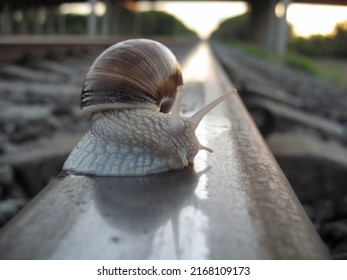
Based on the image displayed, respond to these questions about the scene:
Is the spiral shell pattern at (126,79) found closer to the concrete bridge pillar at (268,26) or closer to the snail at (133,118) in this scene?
the snail at (133,118)

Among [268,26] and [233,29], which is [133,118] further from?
[233,29]

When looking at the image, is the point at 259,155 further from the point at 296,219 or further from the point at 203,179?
the point at 296,219

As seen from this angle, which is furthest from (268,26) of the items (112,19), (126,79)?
(126,79)

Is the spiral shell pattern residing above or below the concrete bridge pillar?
above

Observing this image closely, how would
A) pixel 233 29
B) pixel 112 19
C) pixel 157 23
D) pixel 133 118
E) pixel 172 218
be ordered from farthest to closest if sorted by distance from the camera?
pixel 233 29, pixel 157 23, pixel 112 19, pixel 133 118, pixel 172 218

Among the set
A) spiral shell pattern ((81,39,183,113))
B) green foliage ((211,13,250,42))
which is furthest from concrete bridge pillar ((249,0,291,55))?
green foliage ((211,13,250,42))

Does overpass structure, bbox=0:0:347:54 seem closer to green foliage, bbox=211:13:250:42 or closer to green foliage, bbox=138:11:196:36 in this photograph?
green foliage, bbox=138:11:196:36
